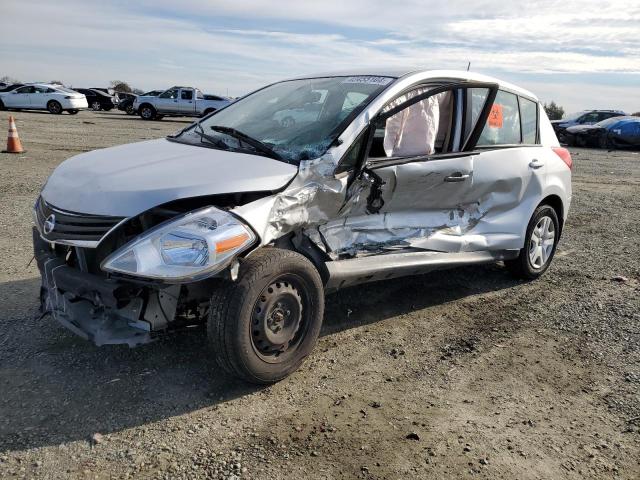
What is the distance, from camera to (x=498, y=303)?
193 inches

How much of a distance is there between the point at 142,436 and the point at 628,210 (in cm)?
911

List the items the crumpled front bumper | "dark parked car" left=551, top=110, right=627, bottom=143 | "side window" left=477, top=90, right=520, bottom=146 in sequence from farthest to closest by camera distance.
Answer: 1. "dark parked car" left=551, top=110, right=627, bottom=143
2. "side window" left=477, top=90, right=520, bottom=146
3. the crumpled front bumper

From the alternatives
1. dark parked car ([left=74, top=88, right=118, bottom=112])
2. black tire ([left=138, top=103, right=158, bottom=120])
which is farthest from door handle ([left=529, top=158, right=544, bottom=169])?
dark parked car ([left=74, top=88, right=118, bottom=112])

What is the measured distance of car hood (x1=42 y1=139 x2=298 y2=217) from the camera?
3.01 meters

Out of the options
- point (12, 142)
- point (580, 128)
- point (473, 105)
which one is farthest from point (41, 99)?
point (473, 105)

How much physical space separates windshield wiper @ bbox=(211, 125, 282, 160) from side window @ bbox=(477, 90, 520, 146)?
6.51ft

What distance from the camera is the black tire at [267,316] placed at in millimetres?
3020

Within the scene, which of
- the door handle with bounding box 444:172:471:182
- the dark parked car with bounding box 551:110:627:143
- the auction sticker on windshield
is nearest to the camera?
the auction sticker on windshield

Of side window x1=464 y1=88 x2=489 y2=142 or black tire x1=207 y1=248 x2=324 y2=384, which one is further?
side window x1=464 y1=88 x2=489 y2=142

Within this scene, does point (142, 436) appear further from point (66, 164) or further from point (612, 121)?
point (612, 121)

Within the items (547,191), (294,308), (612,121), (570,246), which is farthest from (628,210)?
(612,121)

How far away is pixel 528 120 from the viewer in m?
5.39

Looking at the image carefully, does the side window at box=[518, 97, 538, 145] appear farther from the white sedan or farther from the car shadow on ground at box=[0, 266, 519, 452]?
the white sedan

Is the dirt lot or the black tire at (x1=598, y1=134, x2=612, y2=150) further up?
the black tire at (x1=598, y1=134, x2=612, y2=150)
